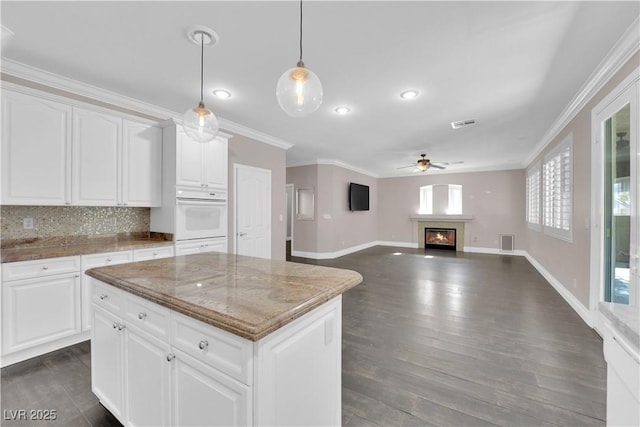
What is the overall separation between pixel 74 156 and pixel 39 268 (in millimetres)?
1107

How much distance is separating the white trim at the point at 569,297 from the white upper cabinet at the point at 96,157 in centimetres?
541

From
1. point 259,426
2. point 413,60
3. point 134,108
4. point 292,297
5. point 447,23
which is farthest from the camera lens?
point 134,108

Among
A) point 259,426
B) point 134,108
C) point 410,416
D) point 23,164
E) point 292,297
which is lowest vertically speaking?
point 410,416

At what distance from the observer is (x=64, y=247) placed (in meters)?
2.71

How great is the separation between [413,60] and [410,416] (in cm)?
273

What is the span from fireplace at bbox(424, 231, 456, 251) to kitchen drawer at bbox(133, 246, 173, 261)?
25.5ft

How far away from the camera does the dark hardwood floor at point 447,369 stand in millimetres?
1699

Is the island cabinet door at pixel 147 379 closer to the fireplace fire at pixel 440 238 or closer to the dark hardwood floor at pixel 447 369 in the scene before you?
the dark hardwood floor at pixel 447 369

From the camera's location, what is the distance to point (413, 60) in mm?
2369

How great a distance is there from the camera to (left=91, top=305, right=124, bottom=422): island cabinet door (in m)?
1.48

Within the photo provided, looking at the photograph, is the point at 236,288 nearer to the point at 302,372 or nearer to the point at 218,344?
the point at 218,344

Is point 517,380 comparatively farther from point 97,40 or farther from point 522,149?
point 522,149

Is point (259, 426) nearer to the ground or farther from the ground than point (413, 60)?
nearer to the ground

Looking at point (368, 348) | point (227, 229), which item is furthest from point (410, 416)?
point (227, 229)
